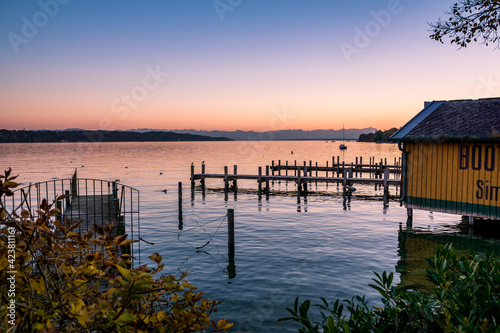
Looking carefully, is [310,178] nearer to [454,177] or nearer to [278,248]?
[454,177]

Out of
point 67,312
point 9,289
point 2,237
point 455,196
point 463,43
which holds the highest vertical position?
point 463,43

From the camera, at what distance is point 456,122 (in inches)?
693

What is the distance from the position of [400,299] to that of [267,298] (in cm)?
764

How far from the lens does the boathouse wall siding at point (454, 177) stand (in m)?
16.2

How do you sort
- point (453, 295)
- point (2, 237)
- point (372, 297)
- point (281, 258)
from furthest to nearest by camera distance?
point (281, 258)
point (372, 297)
point (453, 295)
point (2, 237)

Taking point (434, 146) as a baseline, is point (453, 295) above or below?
below

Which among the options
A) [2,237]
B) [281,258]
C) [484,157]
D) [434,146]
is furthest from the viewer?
[434,146]

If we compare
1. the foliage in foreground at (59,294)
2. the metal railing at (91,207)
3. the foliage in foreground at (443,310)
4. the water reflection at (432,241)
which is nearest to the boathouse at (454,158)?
the water reflection at (432,241)

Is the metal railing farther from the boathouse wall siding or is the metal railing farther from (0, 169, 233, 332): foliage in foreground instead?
the boathouse wall siding

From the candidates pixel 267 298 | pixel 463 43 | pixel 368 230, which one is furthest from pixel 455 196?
pixel 267 298

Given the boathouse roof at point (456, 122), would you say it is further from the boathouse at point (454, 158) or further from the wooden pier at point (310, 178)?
the wooden pier at point (310, 178)

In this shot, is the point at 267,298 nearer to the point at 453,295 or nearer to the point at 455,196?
the point at 453,295

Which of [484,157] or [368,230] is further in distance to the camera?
[368,230]

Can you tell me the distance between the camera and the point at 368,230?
19.1m
